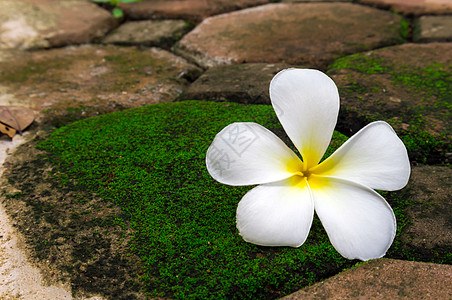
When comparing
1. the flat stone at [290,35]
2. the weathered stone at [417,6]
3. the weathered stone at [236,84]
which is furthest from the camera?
the weathered stone at [417,6]

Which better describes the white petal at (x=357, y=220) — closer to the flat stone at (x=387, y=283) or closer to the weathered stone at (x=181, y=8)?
the flat stone at (x=387, y=283)

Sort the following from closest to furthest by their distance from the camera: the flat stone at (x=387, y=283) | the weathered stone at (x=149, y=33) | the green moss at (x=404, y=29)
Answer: the flat stone at (x=387, y=283), the green moss at (x=404, y=29), the weathered stone at (x=149, y=33)

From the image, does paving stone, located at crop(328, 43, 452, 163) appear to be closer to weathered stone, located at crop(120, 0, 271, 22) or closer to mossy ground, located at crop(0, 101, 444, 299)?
mossy ground, located at crop(0, 101, 444, 299)

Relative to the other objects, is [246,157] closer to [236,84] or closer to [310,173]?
[310,173]


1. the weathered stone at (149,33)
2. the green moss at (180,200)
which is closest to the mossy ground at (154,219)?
the green moss at (180,200)

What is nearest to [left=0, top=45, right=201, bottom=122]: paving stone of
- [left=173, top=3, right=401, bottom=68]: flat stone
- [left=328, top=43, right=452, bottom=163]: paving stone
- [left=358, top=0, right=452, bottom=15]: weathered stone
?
[left=173, top=3, right=401, bottom=68]: flat stone

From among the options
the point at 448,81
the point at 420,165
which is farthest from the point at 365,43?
the point at 420,165
